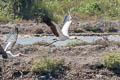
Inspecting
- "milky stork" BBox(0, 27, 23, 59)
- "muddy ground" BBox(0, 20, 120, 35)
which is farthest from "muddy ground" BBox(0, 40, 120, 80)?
"muddy ground" BBox(0, 20, 120, 35)

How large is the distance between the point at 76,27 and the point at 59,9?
7.94 meters

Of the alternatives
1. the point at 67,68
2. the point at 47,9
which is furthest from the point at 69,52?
the point at 47,9

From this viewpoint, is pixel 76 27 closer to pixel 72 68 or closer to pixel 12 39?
pixel 12 39

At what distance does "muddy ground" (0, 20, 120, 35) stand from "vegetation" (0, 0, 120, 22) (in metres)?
1.94

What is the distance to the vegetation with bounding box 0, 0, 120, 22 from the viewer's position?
45956mm

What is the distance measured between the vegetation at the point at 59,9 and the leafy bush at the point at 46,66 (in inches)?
928

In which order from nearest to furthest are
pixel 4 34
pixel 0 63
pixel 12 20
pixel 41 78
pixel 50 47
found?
pixel 41 78, pixel 0 63, pixel 50 47, pixel 4 34, pixel 12 20

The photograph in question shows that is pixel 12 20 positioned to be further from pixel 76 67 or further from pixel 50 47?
pixel 76 67

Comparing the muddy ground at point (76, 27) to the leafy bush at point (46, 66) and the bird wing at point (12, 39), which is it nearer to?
the bird wing at point (12, 39)

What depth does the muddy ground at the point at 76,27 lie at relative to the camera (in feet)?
137

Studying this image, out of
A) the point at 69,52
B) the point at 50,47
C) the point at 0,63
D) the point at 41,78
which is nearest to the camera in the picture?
the point at 41,78

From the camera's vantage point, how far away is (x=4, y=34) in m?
40.8

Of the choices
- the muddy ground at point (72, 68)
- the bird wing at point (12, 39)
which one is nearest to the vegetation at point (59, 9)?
the muddy ground at point (72, 68)

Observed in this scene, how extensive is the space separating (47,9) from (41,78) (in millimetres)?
26475
